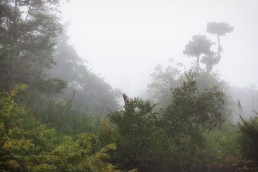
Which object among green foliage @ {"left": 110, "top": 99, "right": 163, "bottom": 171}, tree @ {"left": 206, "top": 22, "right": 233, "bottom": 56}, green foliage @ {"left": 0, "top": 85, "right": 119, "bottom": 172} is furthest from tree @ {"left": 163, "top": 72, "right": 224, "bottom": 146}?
tree @ {"left": 206, "top": 22, "right": 233, "bottom": 56}

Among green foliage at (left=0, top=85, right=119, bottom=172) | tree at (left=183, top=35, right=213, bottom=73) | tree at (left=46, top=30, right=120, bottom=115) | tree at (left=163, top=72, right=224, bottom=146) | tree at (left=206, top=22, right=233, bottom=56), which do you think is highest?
tree at (left=206, top=22, right=233, bottom=56)

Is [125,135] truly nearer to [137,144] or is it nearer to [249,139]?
[137,144]

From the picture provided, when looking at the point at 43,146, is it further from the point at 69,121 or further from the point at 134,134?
the point at 69,121

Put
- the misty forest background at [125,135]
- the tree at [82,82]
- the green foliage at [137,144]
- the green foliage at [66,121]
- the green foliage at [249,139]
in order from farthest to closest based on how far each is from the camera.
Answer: the tree at [82,82]
the green foliage at [66,121]
the green foliage at [249,139]
the green foliage at [137,144]
the misty forest background at [125,135]

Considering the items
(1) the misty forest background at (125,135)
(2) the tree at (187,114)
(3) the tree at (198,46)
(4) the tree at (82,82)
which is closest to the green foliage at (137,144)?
(1) the misty forest background at (125,135)

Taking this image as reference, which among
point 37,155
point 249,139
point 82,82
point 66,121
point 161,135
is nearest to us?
point 37,155

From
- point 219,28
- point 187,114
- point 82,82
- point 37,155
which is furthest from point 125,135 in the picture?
point 219,28

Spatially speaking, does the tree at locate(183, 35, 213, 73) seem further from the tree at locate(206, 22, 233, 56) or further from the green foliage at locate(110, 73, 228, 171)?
the green foliage at locate(110, 73, 228, 171)

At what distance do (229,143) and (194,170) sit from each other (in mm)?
1936

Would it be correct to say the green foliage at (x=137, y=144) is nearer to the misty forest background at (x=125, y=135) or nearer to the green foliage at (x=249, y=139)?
the misty forest background at (x=125, y=135)

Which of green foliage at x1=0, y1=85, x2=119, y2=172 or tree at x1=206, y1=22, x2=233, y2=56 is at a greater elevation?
tree at x1=206, y1=22, x2=233, y2=56

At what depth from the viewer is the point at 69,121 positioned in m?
10.3

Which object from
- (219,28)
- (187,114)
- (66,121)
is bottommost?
(187,114)

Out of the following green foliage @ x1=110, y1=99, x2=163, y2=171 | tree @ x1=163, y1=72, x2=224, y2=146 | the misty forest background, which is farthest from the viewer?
tree @ x1=163, y1=72, x2=224, y2=146
